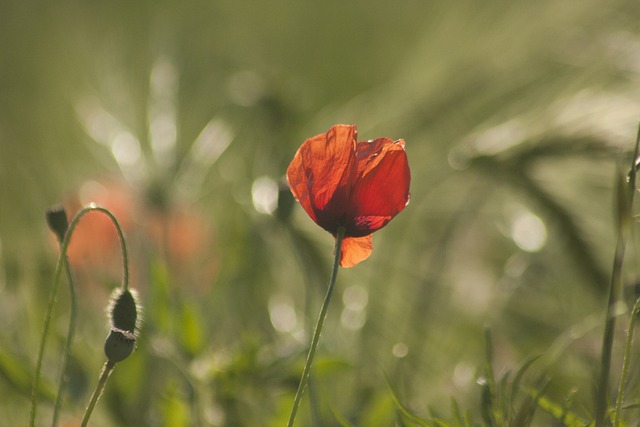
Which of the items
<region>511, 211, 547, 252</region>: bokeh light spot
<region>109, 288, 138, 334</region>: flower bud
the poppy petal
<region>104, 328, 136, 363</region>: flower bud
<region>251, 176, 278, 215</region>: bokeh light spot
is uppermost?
<region>511, 211, 547, 252</region>: bokeh light spot

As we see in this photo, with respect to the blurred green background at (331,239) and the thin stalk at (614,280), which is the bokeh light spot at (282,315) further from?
the thin stalk at (614,280)

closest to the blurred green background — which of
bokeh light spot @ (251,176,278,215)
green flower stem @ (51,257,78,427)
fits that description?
bokeh light spot @ (251,176,278,215)

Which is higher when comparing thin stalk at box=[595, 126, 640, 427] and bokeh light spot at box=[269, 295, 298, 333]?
bokeh light spot at box=[269, 295, 298, 333]

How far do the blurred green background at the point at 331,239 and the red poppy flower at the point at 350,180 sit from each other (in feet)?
0.44

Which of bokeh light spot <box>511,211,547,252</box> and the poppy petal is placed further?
bokeh light spot <box>511,211,547,252</box>

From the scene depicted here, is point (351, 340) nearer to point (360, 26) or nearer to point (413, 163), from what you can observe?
point (413, 163)

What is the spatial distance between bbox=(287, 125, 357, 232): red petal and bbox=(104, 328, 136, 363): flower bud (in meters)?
0.12

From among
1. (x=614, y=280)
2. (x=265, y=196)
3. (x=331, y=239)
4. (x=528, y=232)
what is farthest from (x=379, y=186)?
(x=528, y=232)

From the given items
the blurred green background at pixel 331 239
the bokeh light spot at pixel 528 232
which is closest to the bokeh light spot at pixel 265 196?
the blurred green background at pixel 331 239

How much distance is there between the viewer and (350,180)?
56 centimetres

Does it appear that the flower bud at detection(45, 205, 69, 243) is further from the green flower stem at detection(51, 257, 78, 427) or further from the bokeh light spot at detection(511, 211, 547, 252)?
the bokeh light spot at detection(511, 211, 547, 252)

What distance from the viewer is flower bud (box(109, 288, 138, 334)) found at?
56 centimetres

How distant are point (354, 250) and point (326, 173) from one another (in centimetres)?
7

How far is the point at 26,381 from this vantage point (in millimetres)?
755
